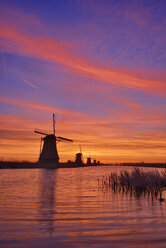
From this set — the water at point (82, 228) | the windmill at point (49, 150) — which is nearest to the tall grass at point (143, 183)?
the water at point (82, 228)

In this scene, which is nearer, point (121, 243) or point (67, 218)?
point (121, 243)

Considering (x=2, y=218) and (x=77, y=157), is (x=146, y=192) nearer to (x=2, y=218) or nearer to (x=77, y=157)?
(x=2, y=218)

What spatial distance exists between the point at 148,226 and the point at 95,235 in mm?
1658

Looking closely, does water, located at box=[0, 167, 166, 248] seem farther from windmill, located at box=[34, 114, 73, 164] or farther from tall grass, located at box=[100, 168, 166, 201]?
windmill, located at box=[34, 114, 73, 164]

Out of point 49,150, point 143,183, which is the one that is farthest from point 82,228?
point 49,150

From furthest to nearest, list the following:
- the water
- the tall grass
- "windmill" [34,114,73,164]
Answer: "windmill" [34,114,73,164] → the tall grass → the water

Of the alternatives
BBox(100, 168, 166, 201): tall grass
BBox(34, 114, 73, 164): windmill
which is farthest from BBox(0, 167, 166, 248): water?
BBox(34, 114, 73, 164): windmill

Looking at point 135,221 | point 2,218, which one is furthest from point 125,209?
point 2,218

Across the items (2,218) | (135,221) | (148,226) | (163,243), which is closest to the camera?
(163,243)

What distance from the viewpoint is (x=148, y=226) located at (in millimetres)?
6770

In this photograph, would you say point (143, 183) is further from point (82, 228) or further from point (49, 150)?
point (49, 150)

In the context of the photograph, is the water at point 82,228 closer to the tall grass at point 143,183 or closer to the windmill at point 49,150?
the tall grass at point 143,183

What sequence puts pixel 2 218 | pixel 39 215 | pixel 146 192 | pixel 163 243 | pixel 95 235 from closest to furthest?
pixel 163 243, pixel 95 235, pixel 2 218, pixel 39 215, pixel 146 192

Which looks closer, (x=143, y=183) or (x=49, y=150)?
(x=143, y=183)
